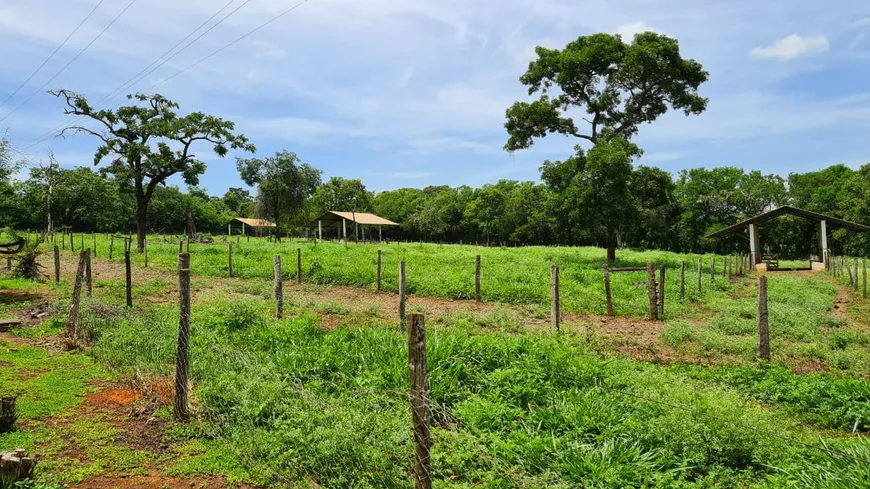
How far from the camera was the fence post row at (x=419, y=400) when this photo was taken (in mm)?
3562

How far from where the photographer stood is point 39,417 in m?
6.03

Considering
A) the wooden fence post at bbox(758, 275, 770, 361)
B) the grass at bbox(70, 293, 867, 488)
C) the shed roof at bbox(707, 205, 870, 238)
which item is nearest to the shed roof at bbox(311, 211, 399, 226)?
the shed roof at bbox(707, 205, 870, 238)

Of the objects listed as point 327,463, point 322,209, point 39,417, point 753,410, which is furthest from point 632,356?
point 322,209

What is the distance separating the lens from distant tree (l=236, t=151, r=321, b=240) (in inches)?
1972

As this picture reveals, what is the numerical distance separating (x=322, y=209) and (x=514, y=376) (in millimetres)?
74176

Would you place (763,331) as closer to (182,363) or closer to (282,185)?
(182,363)

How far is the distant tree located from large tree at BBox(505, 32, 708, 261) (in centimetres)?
2772

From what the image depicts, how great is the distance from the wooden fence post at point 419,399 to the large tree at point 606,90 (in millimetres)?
24830

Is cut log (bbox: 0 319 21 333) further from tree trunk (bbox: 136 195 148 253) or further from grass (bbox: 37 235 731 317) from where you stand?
tree trunk (bbox: 136 195 148 253)

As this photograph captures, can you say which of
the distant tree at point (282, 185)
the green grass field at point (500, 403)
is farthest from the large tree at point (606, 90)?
the distant tree at point (282, 185)

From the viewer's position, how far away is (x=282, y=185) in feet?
163

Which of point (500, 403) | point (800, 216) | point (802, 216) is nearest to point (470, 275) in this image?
point (500, 403)

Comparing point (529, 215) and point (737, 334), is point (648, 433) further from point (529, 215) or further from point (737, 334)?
point (529, 215)

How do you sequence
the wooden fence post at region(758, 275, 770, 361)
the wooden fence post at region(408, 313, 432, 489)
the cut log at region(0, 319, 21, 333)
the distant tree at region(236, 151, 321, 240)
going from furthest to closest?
the distant tree at region(236, 151, 321, 240) → the cut log at region(0, 319, 21, 333) → the wooden fence post at region(758, 275, 770, 361) → the wooden fence post at region(408, 313, 432, 489)
